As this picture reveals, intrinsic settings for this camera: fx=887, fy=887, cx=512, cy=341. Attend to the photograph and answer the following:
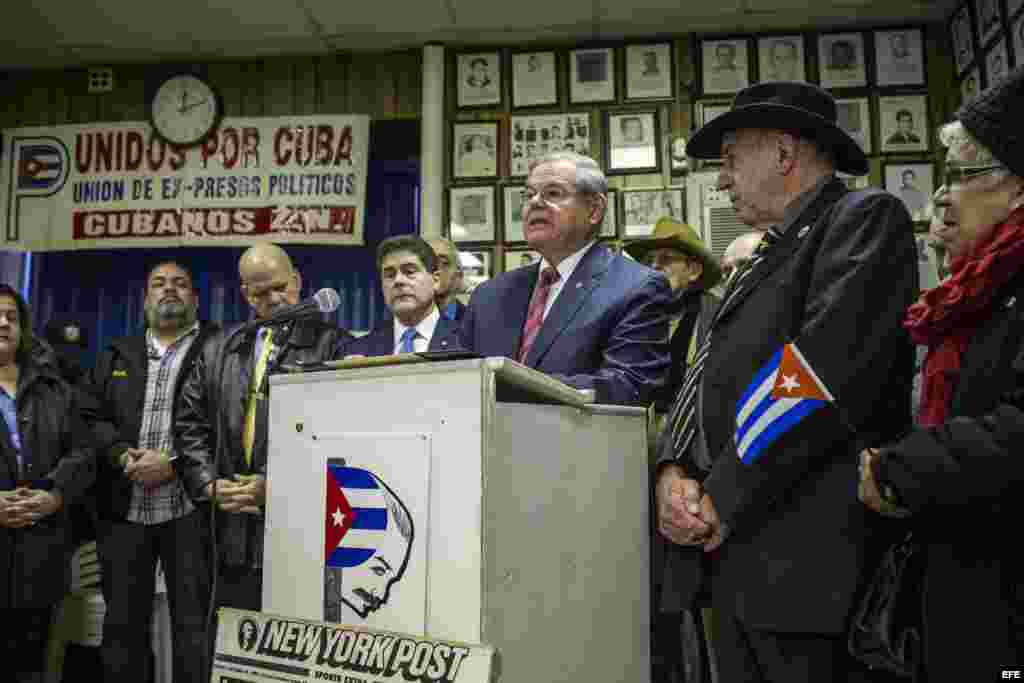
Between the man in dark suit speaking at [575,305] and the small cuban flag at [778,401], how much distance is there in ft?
1.33

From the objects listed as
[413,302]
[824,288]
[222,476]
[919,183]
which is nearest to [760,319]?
[824,288]

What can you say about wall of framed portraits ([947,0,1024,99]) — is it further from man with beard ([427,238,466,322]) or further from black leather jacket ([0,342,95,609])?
black leather jacket ([0,342,95,609])

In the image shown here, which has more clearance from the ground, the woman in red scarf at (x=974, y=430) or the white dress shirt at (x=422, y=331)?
the white dress shirt at (x=422, y=331)

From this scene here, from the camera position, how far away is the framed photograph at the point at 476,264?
195 inches

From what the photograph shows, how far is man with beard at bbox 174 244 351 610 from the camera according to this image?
259cm

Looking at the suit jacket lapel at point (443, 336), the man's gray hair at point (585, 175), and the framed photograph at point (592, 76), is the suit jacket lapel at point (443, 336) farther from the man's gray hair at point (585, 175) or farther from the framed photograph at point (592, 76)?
the framed photograph at point (592, 76)

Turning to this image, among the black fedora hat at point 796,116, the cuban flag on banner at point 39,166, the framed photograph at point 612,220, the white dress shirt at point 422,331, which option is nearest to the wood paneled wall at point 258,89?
the cuban flag on banner at point 39,166

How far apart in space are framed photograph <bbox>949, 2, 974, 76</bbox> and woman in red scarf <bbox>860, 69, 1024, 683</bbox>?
3.63 metres

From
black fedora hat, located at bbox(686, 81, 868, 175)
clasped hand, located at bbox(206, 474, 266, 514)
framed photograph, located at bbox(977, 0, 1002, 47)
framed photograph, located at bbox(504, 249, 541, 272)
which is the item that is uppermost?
framed photograph, located at bbox(977, 0, 1002, 47)

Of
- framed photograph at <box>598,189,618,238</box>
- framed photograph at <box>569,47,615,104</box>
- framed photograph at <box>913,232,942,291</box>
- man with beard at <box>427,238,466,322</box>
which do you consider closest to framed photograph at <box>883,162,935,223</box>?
framed photograph at <box>913,232,942,291</box>

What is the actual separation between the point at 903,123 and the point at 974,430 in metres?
4.13

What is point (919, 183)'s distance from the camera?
15.5 ft

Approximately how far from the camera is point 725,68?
16.2 ft

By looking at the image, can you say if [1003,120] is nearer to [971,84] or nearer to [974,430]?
[974,430]
